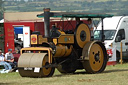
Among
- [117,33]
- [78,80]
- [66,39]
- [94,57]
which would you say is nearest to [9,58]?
[94,57]

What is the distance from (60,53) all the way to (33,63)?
1.20 m

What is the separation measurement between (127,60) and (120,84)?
538 inches

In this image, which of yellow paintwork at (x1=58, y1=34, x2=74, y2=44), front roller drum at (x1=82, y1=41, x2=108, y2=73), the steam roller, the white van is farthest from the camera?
the white van

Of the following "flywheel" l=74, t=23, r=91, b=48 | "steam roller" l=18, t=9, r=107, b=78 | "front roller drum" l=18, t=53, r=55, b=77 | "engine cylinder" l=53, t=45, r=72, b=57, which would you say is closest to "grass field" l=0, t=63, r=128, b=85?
"front roller drum" l=18, t=53, r=55, b=77

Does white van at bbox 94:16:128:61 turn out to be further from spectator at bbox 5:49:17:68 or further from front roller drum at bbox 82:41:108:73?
front roller drum at bbox 82:41:108:73

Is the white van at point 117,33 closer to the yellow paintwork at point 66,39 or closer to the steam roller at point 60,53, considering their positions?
the steam roller at point 60,53

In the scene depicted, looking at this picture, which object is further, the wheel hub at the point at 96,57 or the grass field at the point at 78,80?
the wheel hub at the point at 96,57

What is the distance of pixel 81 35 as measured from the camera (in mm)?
18719

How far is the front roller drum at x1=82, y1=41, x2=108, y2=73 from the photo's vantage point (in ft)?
61.3

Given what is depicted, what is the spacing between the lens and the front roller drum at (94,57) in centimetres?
1867

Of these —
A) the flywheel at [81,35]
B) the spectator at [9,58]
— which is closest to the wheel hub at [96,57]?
the flywheel at [81,35]

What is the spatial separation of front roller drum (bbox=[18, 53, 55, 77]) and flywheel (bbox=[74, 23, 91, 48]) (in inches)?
65.3

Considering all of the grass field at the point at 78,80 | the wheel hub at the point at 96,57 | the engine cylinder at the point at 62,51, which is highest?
the engine cylinder at the point at 62,51

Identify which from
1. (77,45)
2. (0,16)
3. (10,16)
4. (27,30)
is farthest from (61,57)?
(0,16)
